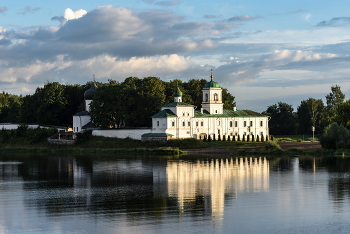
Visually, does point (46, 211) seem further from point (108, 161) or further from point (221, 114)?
point (221, 114)

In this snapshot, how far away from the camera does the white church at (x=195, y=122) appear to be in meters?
64.5

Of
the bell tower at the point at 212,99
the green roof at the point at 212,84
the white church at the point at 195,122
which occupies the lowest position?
the white church at the point at 195,122

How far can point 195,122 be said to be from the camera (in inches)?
2667

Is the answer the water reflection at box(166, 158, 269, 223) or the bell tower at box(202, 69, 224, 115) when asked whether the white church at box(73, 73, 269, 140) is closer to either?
the bell tower at box(202, 69, 224, 115)

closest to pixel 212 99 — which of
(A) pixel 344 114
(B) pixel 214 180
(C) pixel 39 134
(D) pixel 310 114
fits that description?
(A) pixel 344 114

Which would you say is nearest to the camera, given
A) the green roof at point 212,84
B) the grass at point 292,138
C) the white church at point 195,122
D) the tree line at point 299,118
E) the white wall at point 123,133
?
the white wall at point 123,133

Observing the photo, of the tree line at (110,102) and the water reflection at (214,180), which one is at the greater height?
the tree line at (110,102)

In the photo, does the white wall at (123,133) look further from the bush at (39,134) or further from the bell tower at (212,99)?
the bell tower at (212,99)

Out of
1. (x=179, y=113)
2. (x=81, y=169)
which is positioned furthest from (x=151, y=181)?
(x=179, y=113)

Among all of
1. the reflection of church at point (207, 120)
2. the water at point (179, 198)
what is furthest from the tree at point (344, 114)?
the reflection of church at point (207, 120)

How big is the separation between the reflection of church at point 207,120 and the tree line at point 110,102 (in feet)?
14.3

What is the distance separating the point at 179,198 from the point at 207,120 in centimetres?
4316

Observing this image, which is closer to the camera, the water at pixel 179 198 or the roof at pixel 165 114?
the water at pixel 179 198

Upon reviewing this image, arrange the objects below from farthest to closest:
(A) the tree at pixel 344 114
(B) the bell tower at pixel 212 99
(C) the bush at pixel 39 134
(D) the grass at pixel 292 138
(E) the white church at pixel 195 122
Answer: (D) the grass at pixel 292 138 < (B) the bell tower at pixel 212 99 < (C) the bush at pixel 39 134 < (E) the white church at pixel 195 122 < (A) the tree at pixel 344 114
